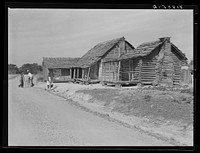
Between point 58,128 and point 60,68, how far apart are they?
1069 millimetres

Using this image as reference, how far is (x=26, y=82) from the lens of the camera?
4.58 m

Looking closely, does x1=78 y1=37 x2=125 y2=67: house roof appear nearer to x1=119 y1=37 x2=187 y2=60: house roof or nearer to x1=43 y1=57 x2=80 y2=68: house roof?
x1=43 y1=57 x2=80 y2=68: house roof

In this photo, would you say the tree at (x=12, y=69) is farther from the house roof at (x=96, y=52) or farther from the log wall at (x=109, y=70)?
the log wall at (x=109, y=70)

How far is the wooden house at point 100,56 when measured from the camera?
439 centimetres

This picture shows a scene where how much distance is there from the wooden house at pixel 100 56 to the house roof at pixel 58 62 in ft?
0.48

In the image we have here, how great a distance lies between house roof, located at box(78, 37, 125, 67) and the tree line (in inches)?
29.7

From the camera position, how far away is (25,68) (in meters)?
4.43

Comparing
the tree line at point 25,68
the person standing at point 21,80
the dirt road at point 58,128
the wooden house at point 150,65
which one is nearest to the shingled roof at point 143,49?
the wooden house at point 150,65

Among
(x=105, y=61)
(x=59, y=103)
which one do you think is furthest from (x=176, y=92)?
(x=59, y=103)

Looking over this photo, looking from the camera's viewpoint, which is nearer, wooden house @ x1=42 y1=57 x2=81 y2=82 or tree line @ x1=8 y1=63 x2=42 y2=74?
tree line @ x1=8 y1=63 x2=42 y2=74

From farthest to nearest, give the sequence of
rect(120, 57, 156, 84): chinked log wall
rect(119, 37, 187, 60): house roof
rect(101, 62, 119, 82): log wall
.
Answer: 1. rect(101, 62, 119, 82): log wall
2. rect(120, 57, 156, 84): chinked log wall
3. rect(119, 37, 187, 60): house roof

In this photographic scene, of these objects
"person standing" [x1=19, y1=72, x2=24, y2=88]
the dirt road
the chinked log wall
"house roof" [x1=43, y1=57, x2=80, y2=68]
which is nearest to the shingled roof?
the chinked log wall

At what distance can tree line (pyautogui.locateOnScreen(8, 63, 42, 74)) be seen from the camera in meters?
4.16
